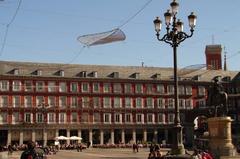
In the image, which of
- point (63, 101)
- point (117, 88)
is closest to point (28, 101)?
point (63, 101)

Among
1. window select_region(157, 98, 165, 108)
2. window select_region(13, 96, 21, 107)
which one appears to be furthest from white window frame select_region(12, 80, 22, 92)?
window select_region(157, 98, 165, 108)

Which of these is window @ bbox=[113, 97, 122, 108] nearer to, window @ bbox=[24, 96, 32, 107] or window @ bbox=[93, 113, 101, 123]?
window @ bbox=[93, 113, 101, 123]

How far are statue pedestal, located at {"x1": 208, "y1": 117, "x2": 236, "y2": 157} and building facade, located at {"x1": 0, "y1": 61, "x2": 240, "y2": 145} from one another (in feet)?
185

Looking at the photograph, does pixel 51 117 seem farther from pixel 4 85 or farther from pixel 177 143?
pixel 177 143

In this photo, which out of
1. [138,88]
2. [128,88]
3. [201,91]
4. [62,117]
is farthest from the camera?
[201,91]

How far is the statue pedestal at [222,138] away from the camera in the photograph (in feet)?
91.1

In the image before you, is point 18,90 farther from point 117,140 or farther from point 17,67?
point 117,140

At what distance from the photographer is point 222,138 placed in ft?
91.9

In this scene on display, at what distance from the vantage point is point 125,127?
315 feet

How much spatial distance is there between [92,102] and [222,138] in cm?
Answer: 6716

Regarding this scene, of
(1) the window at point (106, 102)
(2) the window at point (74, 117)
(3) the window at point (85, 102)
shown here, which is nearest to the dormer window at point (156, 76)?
(1) the window at point (106, 102)

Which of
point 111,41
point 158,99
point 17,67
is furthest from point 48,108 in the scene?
point 111,41

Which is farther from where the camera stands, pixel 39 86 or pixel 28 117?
pixel 39 86

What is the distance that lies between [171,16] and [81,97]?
69645mm
